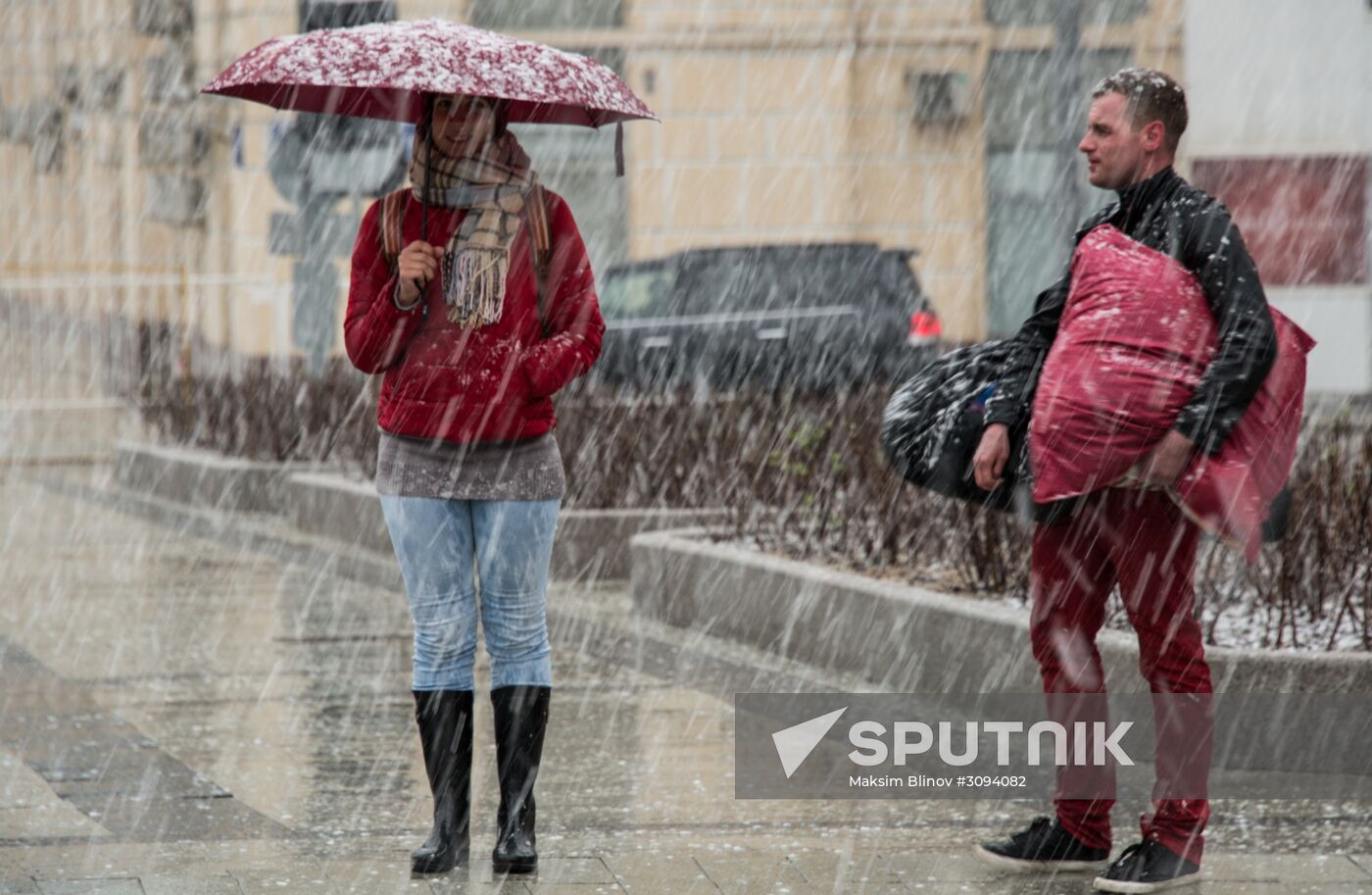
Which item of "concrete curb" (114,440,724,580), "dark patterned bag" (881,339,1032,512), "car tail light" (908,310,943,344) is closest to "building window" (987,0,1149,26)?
"car tail light" (908,310,943,344)

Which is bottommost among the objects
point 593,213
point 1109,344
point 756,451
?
point 593,213

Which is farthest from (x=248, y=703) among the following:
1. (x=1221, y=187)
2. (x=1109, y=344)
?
(x=1221, y=187)

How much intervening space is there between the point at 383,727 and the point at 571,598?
2.96 m

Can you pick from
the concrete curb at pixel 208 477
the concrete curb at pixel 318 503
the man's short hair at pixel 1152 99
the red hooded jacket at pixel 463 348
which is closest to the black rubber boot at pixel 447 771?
the red hooded jacket at pixel 463 348

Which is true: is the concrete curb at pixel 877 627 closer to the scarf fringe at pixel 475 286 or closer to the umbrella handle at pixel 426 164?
the scarf fringe at pixel 475 286

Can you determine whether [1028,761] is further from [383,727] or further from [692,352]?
[692,352]

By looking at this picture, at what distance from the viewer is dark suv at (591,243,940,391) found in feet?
56.1

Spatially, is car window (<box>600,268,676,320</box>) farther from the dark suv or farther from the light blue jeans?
the light blue jeans

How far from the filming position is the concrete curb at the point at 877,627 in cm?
623

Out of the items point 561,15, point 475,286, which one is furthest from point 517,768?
point 561,15

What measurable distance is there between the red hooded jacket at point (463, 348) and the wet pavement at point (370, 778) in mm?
1058

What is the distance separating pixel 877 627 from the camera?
7656 mm

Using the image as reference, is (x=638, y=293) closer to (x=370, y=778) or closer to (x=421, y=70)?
(x=370, y=778)

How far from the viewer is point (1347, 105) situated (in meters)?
20.8
